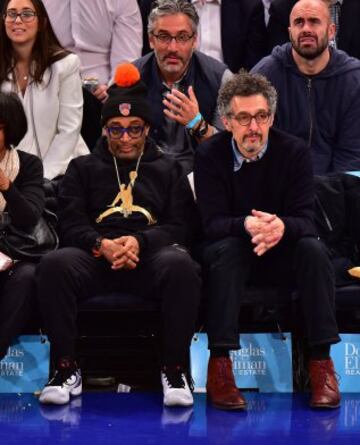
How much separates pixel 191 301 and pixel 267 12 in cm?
241

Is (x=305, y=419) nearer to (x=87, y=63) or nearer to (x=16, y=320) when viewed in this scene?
(x=16, y=320)

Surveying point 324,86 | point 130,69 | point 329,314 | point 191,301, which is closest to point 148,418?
point 191,301

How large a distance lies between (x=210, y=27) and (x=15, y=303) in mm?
2232

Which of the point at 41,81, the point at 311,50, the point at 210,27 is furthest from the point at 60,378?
the point at 210,27

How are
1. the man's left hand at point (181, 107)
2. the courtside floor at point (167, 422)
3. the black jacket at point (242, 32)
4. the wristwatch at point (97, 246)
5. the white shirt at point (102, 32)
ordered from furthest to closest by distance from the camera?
the black jacket at point (242, 32) → the white shirt at point (102, 32) → the man's left hand at point (181, 107) → the wristwatch at point (97, 246) → the courtside floor at point (167, 422)

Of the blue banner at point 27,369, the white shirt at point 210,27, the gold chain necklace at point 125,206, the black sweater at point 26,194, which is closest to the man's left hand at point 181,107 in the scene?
→ the gold chain necklace at point 125,206

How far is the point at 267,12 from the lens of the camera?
6.25m

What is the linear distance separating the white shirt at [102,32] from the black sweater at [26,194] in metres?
1.27

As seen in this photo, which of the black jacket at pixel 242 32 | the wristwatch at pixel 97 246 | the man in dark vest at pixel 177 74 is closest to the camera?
the wristwatch at pixel 97 246

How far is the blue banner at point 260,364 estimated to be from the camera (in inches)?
180

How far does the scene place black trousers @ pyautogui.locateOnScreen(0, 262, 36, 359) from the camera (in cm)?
441

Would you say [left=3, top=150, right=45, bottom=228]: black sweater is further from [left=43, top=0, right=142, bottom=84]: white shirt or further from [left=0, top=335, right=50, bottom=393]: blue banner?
[left=43, top=0, right=142, bottom=84]: white shirt

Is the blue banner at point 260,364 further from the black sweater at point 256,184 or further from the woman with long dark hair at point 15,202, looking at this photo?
the woman with long dark hair at point 15,202

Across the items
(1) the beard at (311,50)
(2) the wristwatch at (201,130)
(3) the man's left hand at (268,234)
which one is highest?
(1) the beard at (311,50)
